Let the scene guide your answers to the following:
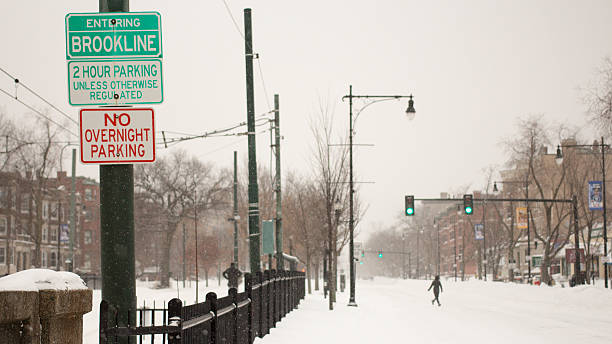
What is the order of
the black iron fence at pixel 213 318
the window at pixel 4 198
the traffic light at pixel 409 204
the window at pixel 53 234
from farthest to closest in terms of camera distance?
the window at pixel 53 234, the window at pixel 4 198, the traffic light at pixel 409 204, the black iron fence at pixel 213 318

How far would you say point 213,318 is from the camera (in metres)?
9.30

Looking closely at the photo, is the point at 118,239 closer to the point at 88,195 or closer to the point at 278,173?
the point at 278,173

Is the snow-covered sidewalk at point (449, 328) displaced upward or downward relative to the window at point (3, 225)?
downward

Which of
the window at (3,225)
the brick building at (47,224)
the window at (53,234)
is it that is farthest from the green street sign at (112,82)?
the window at (53,234)

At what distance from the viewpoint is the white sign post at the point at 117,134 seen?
6.18 m

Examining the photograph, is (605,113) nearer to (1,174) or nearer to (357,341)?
(357,341)

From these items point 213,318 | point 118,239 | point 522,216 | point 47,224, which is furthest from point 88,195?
point 118,239

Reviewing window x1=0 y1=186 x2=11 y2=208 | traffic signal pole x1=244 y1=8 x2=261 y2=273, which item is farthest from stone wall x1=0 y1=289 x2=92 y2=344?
window x1=0 y1=186 x2=11 y2=208

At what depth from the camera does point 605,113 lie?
3775 centimetres

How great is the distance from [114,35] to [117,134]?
786 millimetres

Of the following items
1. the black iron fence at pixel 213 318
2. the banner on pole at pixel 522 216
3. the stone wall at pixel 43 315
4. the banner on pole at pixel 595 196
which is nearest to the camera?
the stone wall at pixel 43 315

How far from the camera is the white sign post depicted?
618cm

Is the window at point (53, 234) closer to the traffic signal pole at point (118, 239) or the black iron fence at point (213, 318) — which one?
the black iron fence at point (213, 318)

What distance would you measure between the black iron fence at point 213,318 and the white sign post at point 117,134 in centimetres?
114
